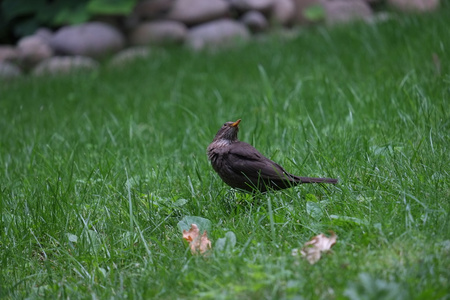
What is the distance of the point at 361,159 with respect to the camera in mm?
3004

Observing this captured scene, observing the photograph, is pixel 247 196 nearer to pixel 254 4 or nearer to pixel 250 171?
pixel 250 171

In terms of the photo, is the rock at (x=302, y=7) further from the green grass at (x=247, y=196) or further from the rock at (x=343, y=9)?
the green grass at (x=247, y=196)

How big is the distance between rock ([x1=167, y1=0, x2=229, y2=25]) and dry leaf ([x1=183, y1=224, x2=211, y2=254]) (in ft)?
19.5

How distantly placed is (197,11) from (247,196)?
5.60m

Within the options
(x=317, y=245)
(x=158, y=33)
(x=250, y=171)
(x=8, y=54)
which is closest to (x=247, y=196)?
(x=250, y=171)

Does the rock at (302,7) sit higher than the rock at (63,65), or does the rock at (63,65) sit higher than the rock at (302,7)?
the rock at (302,7)

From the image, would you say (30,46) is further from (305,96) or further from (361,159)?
(361,159)

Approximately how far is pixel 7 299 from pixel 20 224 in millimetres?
577

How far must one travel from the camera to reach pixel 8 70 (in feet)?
23.6

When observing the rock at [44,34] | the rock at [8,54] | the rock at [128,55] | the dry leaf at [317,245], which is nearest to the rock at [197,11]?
the rock at [128,55]

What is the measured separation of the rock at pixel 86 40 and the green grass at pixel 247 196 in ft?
7.60

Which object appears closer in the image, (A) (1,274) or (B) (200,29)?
(A) (1,274)

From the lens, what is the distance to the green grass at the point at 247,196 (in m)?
2.09

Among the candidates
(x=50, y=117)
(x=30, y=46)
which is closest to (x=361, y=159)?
(x=50, y=117)
